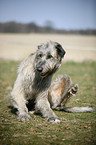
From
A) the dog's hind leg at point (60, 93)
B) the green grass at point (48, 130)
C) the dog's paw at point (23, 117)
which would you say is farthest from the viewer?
the dog's hind leg at point (60, 93)

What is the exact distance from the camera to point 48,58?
4566 mm

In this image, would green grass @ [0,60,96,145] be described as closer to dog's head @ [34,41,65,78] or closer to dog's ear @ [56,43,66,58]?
dog's head @ [34,41,65,78]

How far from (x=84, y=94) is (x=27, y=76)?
3.68 m

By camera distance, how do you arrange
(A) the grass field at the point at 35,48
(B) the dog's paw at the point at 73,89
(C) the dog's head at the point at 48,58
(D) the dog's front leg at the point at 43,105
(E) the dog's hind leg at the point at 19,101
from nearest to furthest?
(C) the dog's head at the point at 48,58 < (E) the dog's hind leg at the point at 19,101 < (D) the dog's front leg at the point at 43,105 < (B) the dog's paw at the point at 73,89 < (A) the grass field at the point at 35,48

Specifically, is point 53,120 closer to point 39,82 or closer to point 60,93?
point 39,82

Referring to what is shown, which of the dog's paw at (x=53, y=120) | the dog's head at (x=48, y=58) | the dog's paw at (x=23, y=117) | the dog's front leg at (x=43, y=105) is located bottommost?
the dog's paw at (x=53, y=120)

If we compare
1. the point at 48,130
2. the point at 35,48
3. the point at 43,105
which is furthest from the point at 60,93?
the point at 35,48

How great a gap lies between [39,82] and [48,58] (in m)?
0.75

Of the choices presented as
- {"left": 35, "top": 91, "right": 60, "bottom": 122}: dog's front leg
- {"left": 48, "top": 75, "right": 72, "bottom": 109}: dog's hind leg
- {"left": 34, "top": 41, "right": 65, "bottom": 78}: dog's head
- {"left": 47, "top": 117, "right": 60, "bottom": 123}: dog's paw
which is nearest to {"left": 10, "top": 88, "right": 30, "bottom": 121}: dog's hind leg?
{"left": 35, "top": 91, "right": 60, "bottom": 122}: dog's front leg

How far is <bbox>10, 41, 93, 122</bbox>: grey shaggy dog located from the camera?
15.0 feet

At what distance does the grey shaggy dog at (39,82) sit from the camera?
4566 millimetres

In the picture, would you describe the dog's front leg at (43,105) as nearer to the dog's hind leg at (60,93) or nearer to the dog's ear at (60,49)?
the dog's hind leg at (60,93)

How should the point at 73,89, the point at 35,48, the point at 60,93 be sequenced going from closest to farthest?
the point at 73,89, the point at 60,93, the point at 35,48

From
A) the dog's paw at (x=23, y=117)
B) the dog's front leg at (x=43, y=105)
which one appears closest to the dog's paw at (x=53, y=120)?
the dog's front leg at (x=43, y=105)
